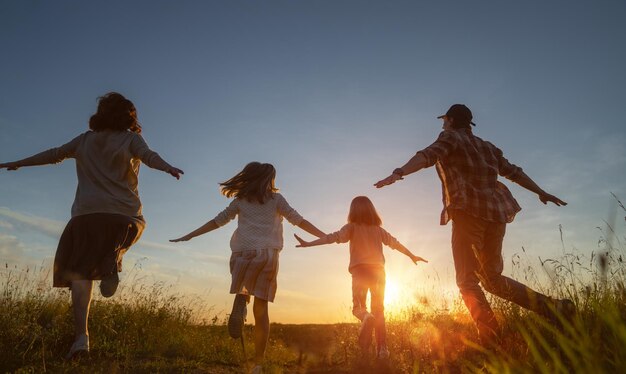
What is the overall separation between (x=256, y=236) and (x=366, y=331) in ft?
5.86

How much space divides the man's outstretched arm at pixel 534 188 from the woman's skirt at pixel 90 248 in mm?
4252

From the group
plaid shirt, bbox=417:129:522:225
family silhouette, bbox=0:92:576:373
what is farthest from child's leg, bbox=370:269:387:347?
plaid shirt, bbox=417:129:522:225

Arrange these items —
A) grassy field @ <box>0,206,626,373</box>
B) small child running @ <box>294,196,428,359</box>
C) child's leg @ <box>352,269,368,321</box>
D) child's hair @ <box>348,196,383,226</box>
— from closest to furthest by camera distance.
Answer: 1. grassy field @ <box>0,206,626,373</box>
2. small child running @ <box>294,196,428,359</box>
3. child's leg @ <box>352,269,368,321</box>
4. child's hair @ <box>348,196,383,226</box>

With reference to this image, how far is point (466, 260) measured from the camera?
15.4 feet

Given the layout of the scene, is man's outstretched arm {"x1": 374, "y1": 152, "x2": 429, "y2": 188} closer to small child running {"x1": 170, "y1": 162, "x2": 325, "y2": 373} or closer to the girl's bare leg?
small child running {"x1": 170, "y1": 162, "x2": 325, "y2": 373}

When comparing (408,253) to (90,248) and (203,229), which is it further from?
(90,248)

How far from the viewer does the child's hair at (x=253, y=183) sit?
18.0ft

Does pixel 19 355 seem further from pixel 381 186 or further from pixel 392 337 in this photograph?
pixel 392 337

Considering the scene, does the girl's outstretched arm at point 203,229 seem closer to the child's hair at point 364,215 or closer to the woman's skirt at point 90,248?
the woman's skirt at point 90,248

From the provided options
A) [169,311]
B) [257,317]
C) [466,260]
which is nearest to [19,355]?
[257,317]

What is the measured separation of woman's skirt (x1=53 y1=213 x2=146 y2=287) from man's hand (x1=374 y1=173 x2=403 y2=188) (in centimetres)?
240

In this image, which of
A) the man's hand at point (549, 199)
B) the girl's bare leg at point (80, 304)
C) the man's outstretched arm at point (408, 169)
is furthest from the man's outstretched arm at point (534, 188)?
the girl's bare leg at point (80, 304)

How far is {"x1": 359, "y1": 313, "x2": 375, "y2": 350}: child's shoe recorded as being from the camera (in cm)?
574

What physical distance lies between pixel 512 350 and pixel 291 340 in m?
7.89
